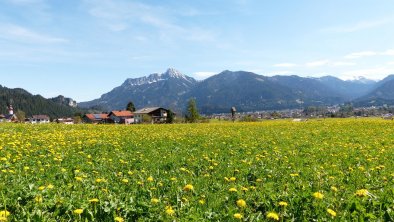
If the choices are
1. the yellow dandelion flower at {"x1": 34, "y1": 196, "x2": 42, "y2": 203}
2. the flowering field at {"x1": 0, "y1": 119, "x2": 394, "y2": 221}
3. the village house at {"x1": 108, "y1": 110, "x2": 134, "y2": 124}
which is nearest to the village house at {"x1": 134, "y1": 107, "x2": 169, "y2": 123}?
the village house at {"x1": 108, "y1": 110, "x2": 134, "y2": 124}

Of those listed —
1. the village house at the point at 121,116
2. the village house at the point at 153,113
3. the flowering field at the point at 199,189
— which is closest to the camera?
the flowering field at the point at 199,189

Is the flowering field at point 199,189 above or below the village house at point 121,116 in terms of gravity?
below

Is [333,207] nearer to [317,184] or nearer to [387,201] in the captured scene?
[387,201]

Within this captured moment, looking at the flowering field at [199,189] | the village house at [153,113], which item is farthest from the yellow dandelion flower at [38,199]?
the village house at [153,113]

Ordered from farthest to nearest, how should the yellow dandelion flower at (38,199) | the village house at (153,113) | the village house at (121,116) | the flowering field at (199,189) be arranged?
1. the village house at (121,116)
2. the village house at (153,113)
3. the yellow dandelion flower at (38,199)
4. the flowering field at (199,189)

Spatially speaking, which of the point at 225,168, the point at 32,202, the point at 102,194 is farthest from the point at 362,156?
the point at 32,202

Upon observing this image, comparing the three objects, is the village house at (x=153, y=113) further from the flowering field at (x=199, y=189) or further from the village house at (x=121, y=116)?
the flowering field at (x=199, y=189)

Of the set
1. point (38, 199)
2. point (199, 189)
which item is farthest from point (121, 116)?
point (38, 199)

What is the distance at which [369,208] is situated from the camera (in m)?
5.81

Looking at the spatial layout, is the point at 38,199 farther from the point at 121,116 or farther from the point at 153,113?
the point at 121,116

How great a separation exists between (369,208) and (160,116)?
6071 inches

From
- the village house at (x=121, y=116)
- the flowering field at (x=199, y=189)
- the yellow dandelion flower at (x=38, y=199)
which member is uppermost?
the village house at (x=121, y=116)

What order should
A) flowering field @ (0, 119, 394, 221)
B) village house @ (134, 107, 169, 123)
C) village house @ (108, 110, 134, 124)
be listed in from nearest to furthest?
flowering field @ (0, 119, 394, 221) < village house @ (134, 107, 169, 123) < village house @ (108, 110, 134, 124)

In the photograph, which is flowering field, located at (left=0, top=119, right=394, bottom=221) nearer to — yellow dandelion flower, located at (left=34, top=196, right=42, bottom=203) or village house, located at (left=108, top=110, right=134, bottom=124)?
yellow dandelion flower, located at (left=34, top=196, right=42, bottom=203)
